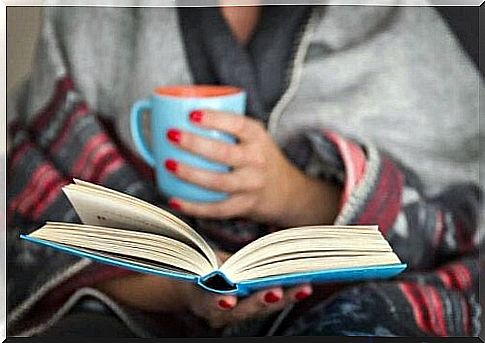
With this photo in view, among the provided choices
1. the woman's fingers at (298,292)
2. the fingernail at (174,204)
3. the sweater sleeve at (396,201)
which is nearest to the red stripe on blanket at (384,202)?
the sweater sleeve at (396,201)

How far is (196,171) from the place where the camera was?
99cm

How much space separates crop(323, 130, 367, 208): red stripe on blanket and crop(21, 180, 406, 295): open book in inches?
3.9

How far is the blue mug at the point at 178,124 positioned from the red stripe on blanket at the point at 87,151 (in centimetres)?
4

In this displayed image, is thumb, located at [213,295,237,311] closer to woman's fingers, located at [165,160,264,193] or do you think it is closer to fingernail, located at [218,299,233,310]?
fingernail, located at [218,299,233,310]

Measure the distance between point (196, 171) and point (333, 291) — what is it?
0.72ft

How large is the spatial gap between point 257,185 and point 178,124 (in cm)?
12

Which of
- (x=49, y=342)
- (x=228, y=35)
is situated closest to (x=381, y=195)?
(x=228, y=35)

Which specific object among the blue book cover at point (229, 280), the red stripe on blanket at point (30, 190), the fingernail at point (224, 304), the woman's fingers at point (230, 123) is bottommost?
the fingernail at point (224, 304)

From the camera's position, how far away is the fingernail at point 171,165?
3.28 ft

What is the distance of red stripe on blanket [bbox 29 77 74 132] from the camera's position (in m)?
1.01

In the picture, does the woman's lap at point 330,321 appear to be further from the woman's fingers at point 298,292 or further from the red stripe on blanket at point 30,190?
the red stripe on blanket at point 30,190

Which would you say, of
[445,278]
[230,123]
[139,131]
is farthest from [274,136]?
[445,278]

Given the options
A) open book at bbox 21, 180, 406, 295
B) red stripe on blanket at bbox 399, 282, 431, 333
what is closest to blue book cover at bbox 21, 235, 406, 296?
Result: open book at bbox 21, 180, 406, 295

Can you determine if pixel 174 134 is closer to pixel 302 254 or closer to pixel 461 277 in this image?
pixel 302 254
